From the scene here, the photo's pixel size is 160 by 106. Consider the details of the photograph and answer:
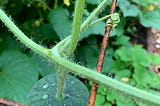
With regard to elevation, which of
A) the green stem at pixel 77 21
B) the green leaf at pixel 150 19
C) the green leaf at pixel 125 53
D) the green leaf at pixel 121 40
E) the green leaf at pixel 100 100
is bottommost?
the green stem at pixel 77 21

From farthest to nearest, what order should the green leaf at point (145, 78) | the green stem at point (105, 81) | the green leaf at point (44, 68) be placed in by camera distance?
1. the green leaf at point (145, 78)
2. the green leaf at point (44, 68)
3. the green stem at point (105, 81)

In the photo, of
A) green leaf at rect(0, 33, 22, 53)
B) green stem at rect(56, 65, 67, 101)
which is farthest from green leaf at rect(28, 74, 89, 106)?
green leaf at rect(0, 33, 22, 53)

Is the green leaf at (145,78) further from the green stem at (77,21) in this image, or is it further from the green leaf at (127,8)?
the green stem at (77,21)

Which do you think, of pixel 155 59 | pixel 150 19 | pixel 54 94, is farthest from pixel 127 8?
pixel 54 94

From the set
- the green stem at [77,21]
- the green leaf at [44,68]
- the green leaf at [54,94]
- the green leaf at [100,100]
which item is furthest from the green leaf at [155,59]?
the green stem at [77,21]

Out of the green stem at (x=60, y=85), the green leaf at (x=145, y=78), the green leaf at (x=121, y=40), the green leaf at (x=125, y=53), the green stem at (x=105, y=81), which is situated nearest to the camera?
the green stem at (x=105, y=81)

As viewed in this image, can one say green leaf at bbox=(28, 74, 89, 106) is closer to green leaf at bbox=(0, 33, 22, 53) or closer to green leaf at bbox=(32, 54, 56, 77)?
green leaf at bbox=(32, 54, 56, 77)

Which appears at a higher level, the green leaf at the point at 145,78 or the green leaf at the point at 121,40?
the green leaf at the point at 121,40
